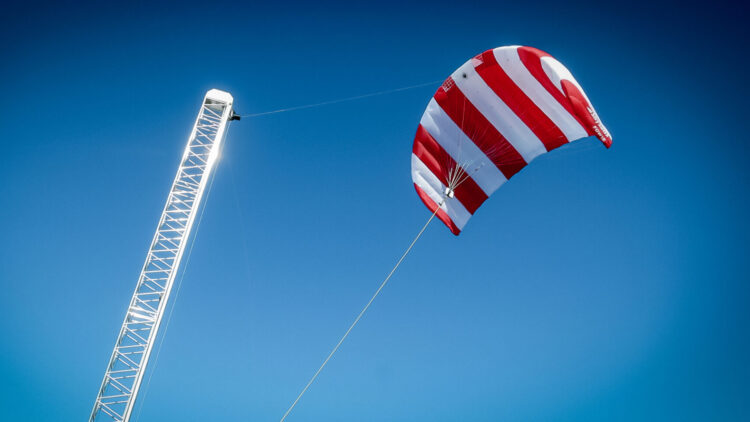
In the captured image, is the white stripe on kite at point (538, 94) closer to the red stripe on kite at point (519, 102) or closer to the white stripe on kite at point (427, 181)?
the red stripe on kite at point (519, 102)

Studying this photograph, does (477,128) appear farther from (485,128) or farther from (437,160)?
(437,160)

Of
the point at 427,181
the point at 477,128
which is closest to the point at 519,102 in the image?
the point at 477,128

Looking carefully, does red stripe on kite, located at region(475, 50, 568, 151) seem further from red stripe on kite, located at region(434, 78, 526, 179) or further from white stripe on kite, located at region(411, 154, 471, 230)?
white stripe on kite, located at region(411, 154, 471, 230)

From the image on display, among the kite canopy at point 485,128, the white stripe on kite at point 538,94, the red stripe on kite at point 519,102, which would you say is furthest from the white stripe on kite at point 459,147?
the white stripe on kite at point 538,94

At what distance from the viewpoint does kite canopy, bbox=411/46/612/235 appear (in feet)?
26.0

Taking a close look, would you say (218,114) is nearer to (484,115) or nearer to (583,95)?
(484,115)

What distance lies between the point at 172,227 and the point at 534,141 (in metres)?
10.2

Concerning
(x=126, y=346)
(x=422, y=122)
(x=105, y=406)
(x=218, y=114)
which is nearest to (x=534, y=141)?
(x=422, y=122)

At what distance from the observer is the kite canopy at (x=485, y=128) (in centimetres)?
792

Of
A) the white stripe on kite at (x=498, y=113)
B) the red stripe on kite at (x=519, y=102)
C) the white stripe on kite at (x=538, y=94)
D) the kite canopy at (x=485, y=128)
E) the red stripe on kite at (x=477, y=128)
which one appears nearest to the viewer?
the white stripe on kite at (x=538, y=94)

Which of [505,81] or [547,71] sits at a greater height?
[505,81]

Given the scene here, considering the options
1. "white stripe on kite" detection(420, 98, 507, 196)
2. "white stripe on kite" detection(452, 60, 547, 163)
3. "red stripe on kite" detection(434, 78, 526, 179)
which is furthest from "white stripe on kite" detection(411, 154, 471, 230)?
"white stripe on kite" detection(452, 60, 547, 163)

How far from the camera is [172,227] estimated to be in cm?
1077

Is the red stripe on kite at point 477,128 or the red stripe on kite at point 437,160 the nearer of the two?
the red stripe on kite at point 477,128
